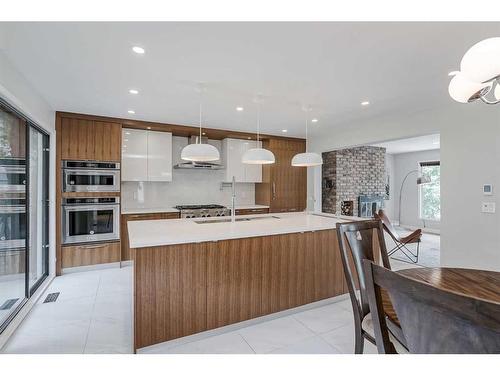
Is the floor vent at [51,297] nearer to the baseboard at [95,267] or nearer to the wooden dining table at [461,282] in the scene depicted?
the baseboard at [95,267]

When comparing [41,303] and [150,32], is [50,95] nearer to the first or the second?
[150,32]

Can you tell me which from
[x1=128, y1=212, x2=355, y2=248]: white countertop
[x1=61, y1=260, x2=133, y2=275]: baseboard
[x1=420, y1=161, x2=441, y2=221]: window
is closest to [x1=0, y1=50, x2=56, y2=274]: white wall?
[x1=61, y1=260, x2=133, y2=275]: baseboard

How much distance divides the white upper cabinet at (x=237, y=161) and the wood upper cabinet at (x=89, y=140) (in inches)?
77.9

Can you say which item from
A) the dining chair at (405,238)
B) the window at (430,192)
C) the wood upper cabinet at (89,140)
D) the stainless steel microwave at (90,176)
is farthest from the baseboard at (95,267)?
the window at (430,192)

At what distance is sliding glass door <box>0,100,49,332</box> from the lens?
8.20 feet

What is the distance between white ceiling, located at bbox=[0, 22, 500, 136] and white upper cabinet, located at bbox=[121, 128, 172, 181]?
2.86ft

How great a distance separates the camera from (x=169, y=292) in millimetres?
2123

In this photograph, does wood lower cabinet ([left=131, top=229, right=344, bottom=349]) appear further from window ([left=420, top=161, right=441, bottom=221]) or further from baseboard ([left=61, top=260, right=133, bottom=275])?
window ([left=420, top=161, right=441, bottom=221])

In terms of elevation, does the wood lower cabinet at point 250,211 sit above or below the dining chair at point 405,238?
above

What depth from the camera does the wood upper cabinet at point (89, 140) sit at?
3863mm

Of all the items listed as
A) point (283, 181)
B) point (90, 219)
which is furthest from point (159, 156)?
point (283, 181)

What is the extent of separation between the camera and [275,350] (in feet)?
6.85
